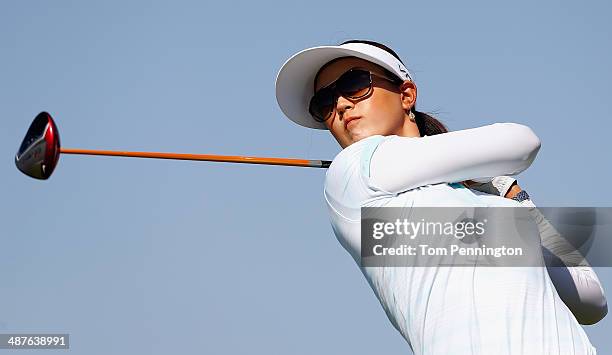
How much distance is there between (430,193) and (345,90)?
0.82 meters

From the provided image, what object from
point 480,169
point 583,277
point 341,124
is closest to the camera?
point 480,169

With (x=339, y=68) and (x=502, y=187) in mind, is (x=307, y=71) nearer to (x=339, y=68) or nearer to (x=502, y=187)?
(x=339, y=68)

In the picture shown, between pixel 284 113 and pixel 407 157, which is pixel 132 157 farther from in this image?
pixel 407 157

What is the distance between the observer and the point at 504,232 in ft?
11.3

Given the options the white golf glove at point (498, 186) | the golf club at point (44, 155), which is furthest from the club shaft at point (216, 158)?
the white golf glove at point (498, 186)

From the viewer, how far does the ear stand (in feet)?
13.8

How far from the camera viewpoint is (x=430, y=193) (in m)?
3.45

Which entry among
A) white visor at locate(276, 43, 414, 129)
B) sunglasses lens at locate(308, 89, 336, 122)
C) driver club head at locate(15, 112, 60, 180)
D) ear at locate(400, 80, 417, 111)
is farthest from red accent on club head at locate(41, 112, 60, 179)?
ear at locate(400, 80, 417, 111)

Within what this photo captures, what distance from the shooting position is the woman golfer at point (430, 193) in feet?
10.3

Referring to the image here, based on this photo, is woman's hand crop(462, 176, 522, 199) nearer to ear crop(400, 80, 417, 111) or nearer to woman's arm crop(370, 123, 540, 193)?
woman's arm crop(370, 123, 540, 193)

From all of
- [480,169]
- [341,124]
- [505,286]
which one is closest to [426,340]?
[505,286]

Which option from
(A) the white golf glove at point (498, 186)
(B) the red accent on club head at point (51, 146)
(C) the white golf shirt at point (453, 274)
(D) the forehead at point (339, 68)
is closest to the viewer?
(C) the white golf shirt at point (453, 274)

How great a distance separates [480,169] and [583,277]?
2.47 ft

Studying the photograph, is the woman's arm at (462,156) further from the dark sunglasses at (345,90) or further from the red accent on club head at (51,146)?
the red accent on club head at (51,146)
